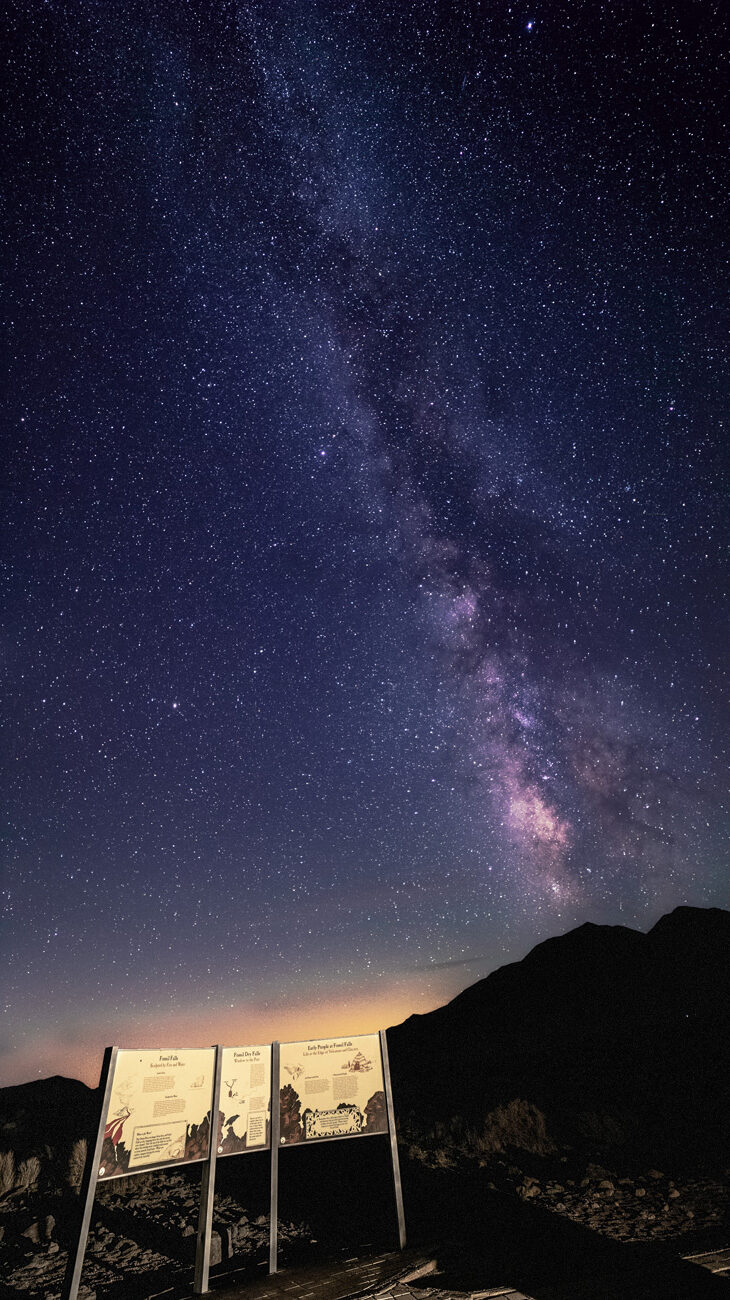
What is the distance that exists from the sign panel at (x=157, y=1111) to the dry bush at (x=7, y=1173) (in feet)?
37.6

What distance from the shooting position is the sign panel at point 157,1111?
621 centimetres

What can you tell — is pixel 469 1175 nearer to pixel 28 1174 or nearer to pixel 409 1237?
pixel 409 1237

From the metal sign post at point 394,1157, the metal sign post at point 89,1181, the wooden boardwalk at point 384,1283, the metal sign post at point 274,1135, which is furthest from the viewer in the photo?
the metal sign post at point 394,1157

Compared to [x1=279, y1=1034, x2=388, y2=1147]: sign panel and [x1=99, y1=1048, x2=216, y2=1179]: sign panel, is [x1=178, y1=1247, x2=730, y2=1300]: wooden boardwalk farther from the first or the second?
[x1=99, y1=1048, x2=216, y2=1179]: sign panel

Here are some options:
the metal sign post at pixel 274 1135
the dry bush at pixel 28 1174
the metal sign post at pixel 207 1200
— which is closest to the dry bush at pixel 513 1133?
the metal sign post at pixel 274 1135

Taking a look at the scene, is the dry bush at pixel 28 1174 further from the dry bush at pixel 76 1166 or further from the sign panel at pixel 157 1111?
the sign panel at pixel 157 1111

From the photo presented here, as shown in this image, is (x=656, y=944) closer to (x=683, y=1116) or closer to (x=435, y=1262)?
(x=683, y=1116)

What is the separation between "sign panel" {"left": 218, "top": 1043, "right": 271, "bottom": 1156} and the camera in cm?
707

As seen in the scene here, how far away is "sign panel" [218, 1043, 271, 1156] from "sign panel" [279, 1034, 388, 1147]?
0.77 feet

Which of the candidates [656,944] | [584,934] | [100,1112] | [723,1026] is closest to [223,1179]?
[100,1112]

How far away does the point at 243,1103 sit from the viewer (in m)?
7.24

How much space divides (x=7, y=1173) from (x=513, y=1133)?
42.7 feet

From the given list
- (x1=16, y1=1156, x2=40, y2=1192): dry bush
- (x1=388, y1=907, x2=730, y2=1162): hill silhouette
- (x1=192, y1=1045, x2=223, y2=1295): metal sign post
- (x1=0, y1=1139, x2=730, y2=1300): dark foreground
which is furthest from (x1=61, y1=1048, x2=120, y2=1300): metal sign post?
(x1=388, y1=907, x2=730, y2=1162): hill silhouette

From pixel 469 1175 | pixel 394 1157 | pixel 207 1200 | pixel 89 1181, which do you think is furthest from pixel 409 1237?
pixel 89 1181
